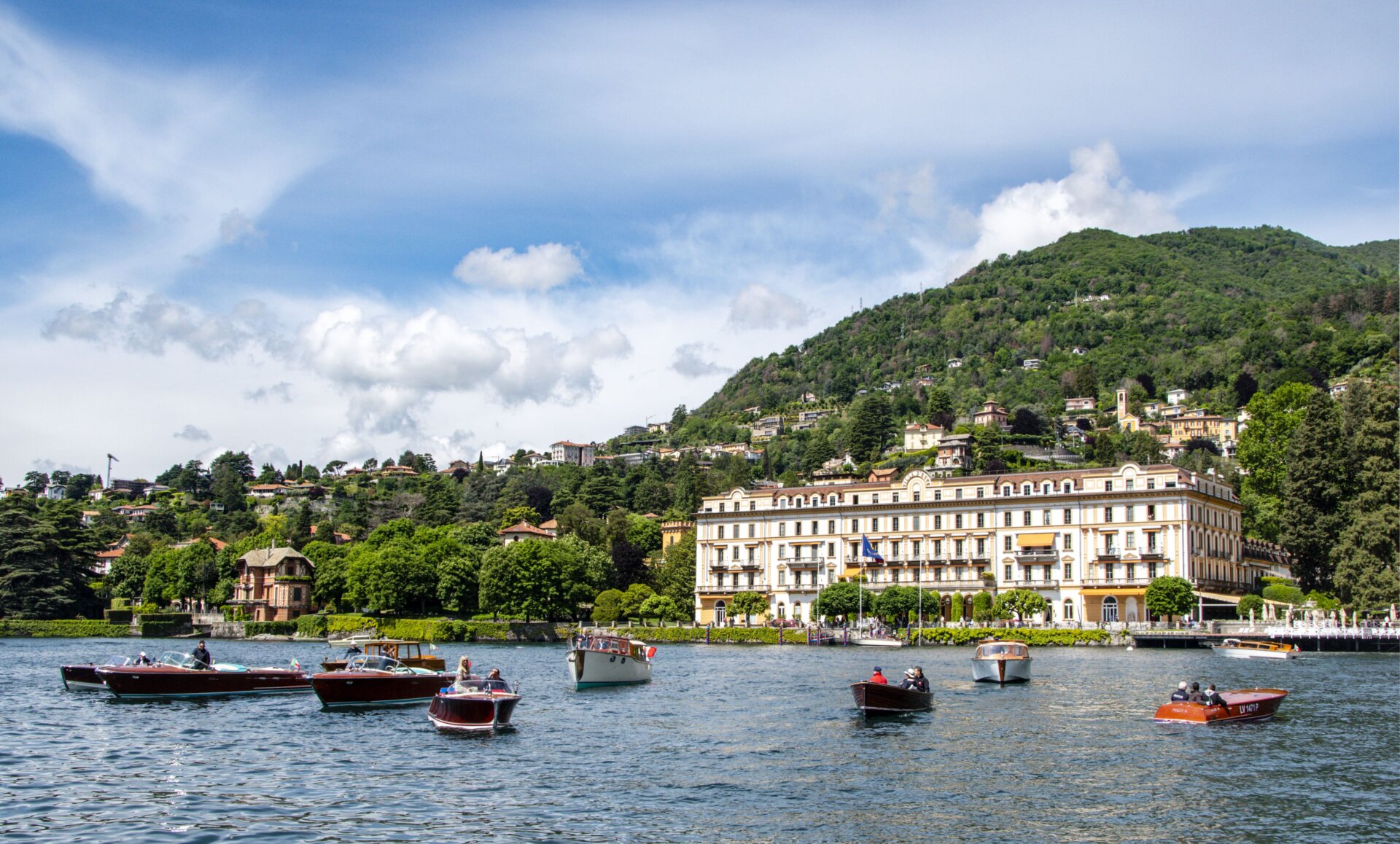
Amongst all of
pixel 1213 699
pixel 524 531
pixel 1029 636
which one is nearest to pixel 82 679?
pixel 1213 699

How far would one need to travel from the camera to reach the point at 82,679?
51906 millimetres

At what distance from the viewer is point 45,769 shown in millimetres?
29734

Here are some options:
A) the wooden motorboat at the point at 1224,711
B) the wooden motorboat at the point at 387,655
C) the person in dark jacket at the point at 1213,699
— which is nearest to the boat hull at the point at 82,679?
the wooden motorboat at the point at 387,655

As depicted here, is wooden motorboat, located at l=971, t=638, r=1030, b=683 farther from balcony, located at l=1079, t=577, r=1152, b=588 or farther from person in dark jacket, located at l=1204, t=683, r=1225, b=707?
balcony, located at l=1079, t=577, r=1152, b=588

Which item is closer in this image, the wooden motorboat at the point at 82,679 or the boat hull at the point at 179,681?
the boat hull at the point at 179,681

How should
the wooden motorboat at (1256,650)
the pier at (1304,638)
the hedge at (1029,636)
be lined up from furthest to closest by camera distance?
the hedge at (1029,636) → the pier at (1304,638) → the wooden motorboat at (1256,650)

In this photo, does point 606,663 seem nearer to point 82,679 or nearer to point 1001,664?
point 1001,664

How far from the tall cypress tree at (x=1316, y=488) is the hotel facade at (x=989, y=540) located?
7.14m

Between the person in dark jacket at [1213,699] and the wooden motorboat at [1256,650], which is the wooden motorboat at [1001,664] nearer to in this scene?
the person in dark jacket at [1213,699]

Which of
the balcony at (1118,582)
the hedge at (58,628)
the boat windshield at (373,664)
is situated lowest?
the hedge at (58,628)

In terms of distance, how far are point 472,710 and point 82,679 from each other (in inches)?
998

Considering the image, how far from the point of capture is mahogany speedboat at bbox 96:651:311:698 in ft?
154

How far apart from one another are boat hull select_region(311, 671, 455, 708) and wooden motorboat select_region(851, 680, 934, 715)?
Answer: 49.6 ft

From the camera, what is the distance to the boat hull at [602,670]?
54.6 metres
